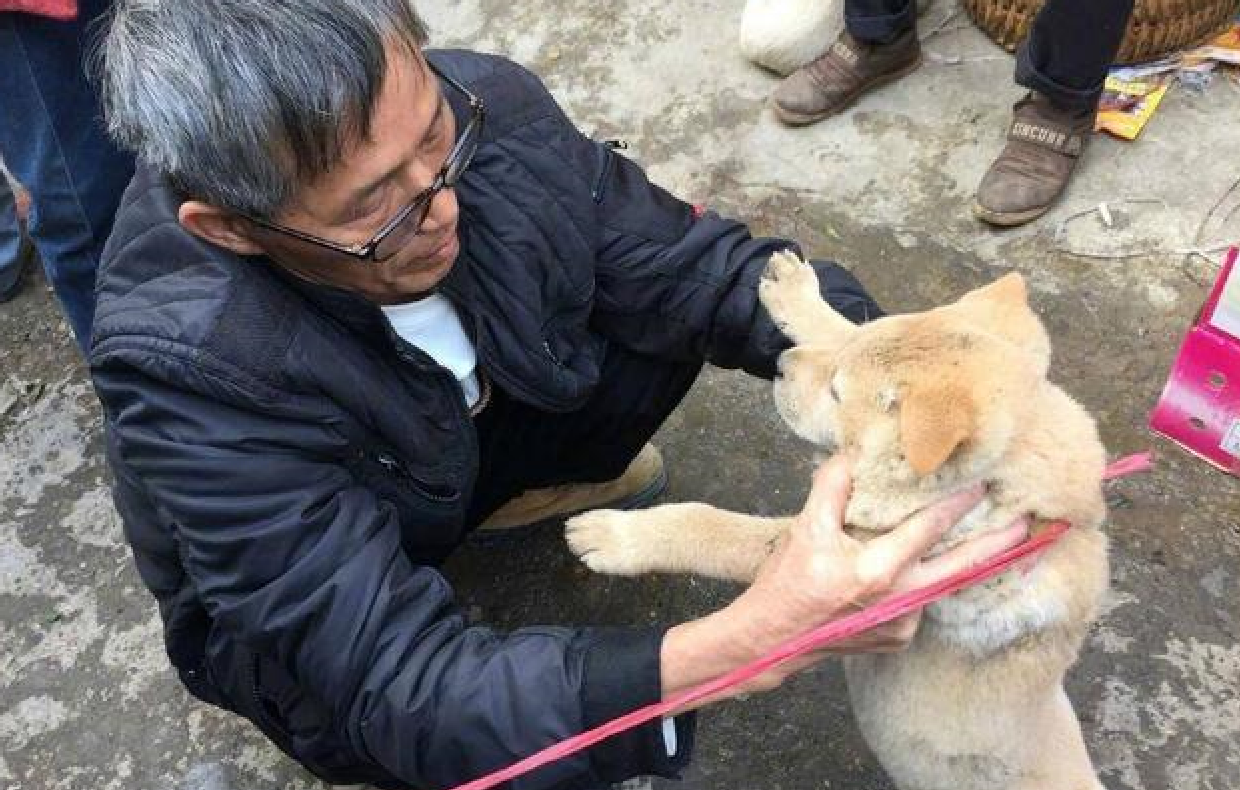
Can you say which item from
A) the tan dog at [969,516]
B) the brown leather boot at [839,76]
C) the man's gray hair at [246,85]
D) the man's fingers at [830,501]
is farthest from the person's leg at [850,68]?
the man's gray hair at [246,85]

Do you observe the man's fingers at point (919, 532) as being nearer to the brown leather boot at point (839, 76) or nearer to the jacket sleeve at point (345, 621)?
the jacket sleeve at point (345, 621)

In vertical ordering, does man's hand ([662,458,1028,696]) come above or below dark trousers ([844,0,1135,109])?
below

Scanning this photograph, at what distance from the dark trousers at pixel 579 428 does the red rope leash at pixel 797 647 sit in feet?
2.45

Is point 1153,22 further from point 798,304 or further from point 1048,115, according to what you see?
point 798,304

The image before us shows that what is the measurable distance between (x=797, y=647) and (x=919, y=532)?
9.3 inches

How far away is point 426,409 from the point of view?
5.76ft

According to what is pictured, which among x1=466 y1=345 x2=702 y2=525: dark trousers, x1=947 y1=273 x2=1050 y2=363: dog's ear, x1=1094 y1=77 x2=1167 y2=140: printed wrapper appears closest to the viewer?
x1=947 y1=273 x2=1050 y2=363: dog's ear

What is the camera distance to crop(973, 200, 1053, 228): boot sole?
2900 mm

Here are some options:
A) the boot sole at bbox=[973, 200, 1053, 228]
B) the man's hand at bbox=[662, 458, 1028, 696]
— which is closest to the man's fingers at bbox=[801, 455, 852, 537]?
the man's hand at bbox=[662, 458, 1028, 696]

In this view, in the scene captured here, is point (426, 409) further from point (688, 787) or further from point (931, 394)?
point (688, 787)

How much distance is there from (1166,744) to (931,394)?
3.86 feet

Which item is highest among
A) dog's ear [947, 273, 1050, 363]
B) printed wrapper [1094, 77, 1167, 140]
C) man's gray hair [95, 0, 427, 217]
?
man's gray hair [95, 0, 427, 217]

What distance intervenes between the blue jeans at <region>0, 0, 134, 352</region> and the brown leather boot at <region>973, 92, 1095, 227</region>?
87.7 inches

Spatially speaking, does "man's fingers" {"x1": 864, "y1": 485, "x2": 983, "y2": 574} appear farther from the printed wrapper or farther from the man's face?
the printed wrapper
